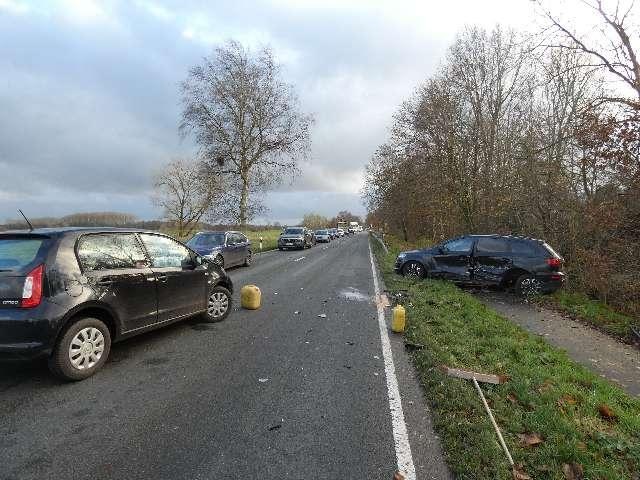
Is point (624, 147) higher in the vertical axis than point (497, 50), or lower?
lower

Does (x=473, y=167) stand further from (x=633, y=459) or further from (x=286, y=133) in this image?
(x=633, y=459)

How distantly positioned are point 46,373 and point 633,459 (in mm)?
5888

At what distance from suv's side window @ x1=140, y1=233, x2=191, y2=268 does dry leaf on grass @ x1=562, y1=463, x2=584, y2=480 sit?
512 cm

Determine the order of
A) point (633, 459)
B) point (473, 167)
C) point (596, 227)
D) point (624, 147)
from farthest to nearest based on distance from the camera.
Result: point (473, 167)
point (596, 227)
point (624, 147)
point (633, 459)

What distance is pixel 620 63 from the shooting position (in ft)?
34.6

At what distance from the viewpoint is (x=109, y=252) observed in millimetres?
4855

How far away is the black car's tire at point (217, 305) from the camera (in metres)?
6.76

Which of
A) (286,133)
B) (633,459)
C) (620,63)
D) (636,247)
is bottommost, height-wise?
(633,459)

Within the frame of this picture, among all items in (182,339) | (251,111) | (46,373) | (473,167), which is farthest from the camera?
(251,111)

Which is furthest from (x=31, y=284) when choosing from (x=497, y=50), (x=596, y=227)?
(x=497, y=50)

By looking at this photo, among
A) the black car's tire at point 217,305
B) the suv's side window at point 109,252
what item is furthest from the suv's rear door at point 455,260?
the suv's side window at point 109,252

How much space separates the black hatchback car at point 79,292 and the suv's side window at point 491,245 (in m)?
8.71

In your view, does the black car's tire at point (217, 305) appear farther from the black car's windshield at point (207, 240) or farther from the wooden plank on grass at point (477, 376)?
the black car's windshield at point (207, 240)

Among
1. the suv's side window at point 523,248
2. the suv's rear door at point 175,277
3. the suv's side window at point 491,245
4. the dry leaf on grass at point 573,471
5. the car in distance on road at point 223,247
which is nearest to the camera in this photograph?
the dry leaf on grass at point 573,471
